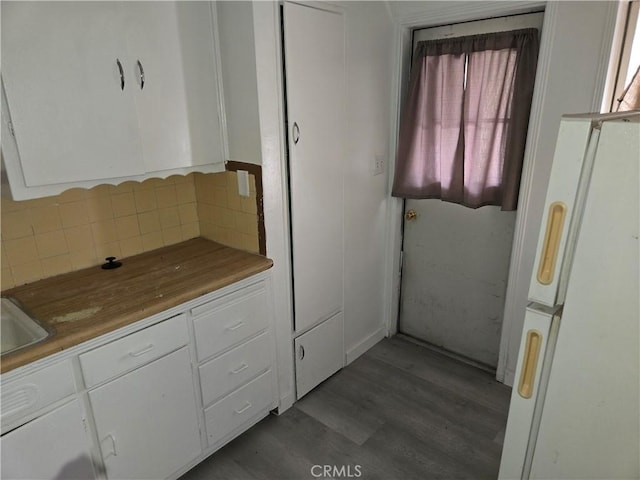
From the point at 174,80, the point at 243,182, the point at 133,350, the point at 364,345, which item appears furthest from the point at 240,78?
the point at 364,345

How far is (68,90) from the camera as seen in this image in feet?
4.84

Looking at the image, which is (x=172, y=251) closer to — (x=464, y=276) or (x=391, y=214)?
(x=391, y=214)

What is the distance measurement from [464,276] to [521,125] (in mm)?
965

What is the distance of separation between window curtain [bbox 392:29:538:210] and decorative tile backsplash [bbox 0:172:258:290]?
1.10 metres

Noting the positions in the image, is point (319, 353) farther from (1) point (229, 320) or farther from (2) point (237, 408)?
(1) point (229, 320)

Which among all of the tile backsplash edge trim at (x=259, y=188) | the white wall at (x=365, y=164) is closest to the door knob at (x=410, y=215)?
the white wall at (x=365, y=164)

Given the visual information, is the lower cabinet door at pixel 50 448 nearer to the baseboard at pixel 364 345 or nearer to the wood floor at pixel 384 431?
the wood floor at pixel 384 431

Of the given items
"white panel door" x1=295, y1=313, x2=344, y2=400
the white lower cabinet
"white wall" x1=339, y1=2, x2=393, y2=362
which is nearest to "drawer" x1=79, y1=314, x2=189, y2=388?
the white lower cabinet

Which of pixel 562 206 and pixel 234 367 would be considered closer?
pixel 562 206

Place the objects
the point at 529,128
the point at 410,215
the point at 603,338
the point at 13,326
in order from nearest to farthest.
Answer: the point at 603,338
the point at 13,326
the point at 529,128
the point at 410,215

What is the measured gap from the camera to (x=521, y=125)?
2.13 m

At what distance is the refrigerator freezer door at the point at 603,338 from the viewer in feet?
3.16

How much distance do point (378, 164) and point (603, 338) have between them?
1716 mm

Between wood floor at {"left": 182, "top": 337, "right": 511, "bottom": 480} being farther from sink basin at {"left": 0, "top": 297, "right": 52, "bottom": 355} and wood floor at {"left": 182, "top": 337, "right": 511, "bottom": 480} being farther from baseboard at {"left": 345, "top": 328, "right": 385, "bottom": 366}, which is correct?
sink basin at {"left": 0, "top": 297, "right": 52, "bottom": 355}
